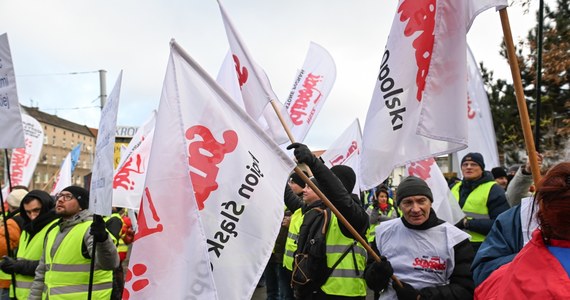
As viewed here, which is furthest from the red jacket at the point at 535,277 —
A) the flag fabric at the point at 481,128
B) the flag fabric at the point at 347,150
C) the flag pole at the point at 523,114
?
the flag fabric at the point at 347,150

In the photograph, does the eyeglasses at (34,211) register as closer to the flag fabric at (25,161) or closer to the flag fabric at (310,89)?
the flag fabric at (310,89)

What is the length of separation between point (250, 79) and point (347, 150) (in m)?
3.44

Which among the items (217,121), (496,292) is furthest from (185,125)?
(496,292)

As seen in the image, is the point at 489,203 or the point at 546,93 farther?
the point at 546,93

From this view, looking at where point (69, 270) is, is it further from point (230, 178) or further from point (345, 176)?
point (345, 176)

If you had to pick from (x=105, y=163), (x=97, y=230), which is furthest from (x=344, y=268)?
(x=105, y=163)

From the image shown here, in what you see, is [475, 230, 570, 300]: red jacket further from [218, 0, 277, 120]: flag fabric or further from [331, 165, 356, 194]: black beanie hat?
[218, 0, 277, 120]: flag fabric

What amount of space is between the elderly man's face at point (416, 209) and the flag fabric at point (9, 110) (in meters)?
3.42

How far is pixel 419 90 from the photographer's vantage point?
2.77 m

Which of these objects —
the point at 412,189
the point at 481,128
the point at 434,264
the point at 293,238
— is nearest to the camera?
the point at 434,264

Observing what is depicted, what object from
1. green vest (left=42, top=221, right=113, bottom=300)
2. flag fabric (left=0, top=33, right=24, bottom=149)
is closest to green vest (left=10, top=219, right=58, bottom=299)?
green vest (left=42, top=221, right=113, bottom=300)

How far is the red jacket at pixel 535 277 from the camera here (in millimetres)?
1483

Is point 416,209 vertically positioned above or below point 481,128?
below

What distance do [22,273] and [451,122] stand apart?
3948 millimetres
